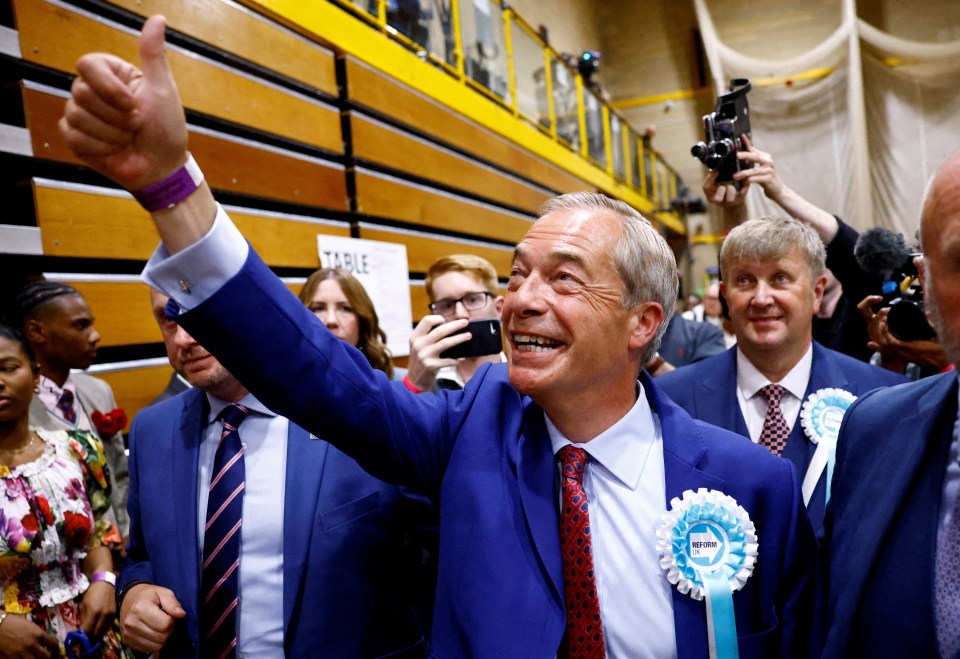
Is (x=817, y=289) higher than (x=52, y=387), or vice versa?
(x=817, y=289)

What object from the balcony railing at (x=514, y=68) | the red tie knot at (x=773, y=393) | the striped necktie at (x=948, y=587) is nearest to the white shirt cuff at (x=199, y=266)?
the striped necktie at (x=948, y=587)

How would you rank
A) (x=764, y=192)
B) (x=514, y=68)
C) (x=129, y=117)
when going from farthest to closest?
(x=514, y=68), (x=764, y=192), (x=129, y=117)

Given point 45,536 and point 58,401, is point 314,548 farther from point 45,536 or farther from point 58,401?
point 58,401

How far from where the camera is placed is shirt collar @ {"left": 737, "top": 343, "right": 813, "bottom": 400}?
6.51 feet

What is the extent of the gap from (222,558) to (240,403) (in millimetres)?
326

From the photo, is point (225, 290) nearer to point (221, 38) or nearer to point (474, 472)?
point (474, 472)

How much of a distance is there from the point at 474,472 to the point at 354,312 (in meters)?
1.34

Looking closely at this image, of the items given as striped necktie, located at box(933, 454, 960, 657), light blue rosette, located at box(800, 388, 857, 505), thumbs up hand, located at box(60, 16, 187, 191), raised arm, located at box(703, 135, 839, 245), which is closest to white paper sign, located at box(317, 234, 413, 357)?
raised arm, located at box(703, 135, 839, 245)

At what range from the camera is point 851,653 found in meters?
1.03

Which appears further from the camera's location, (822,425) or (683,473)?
(822,425)

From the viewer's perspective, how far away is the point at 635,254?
1345mm

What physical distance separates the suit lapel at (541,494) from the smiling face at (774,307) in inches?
35.9

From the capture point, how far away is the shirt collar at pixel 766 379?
1.98 m

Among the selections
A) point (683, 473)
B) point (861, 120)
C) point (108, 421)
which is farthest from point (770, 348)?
point (861, 120)
